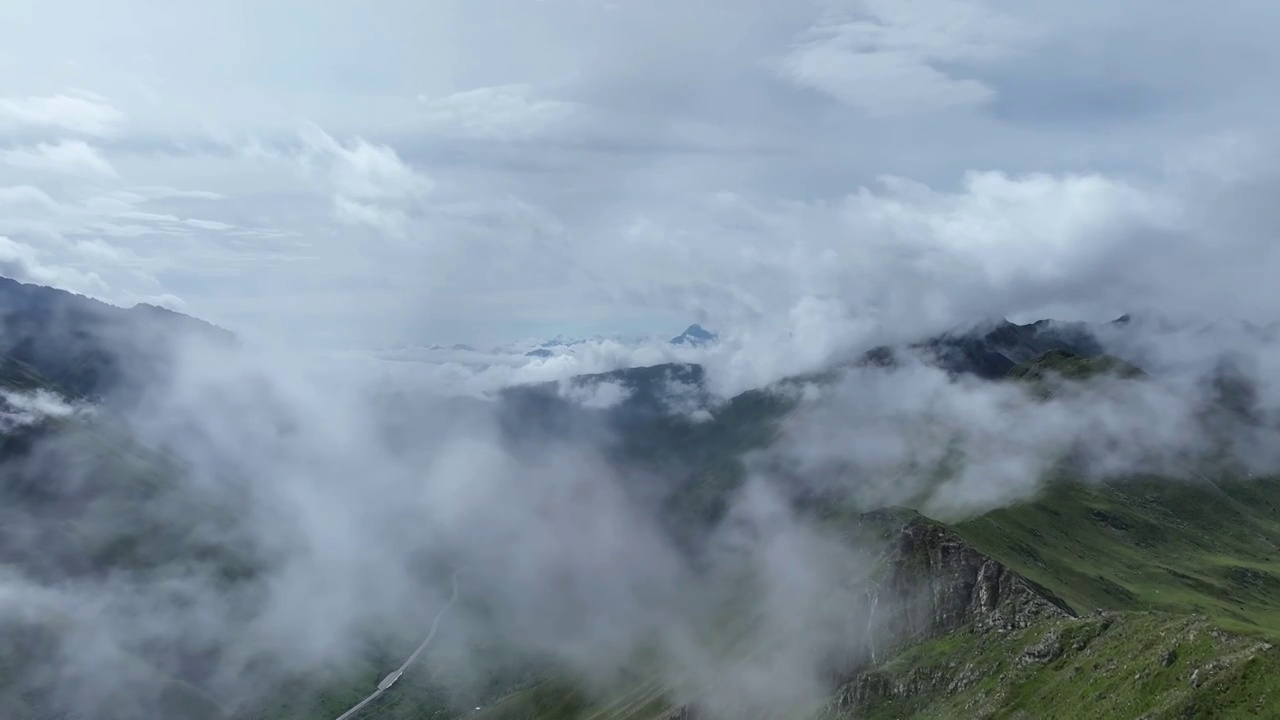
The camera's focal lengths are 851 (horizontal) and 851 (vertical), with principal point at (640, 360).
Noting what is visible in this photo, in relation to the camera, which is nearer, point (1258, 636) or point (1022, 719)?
point (1258, 636)

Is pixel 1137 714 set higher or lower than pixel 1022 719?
higher

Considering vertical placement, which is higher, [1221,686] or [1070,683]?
[1221,686]

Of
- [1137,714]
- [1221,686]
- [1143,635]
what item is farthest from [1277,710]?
[1143,635]

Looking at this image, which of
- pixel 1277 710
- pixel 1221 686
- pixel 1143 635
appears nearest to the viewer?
pixel 1277 710

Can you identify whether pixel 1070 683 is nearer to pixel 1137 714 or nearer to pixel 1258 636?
pixel 1137 714

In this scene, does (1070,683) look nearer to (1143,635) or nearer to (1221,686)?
(1143,635)

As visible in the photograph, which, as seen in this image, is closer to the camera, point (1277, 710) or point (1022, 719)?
point (1277, 710)

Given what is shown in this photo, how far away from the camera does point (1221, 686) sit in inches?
6358

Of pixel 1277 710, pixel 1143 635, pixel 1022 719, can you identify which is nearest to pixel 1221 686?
pixel 1277 710

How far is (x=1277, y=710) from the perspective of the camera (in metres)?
150

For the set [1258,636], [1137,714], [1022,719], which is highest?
[1258,636]

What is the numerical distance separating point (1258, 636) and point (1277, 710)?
25.9m

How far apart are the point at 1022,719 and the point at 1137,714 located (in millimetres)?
33576

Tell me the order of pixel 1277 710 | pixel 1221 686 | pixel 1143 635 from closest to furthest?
pixel 1277 710 → pixel 1221 686 → pixel 1143 635
